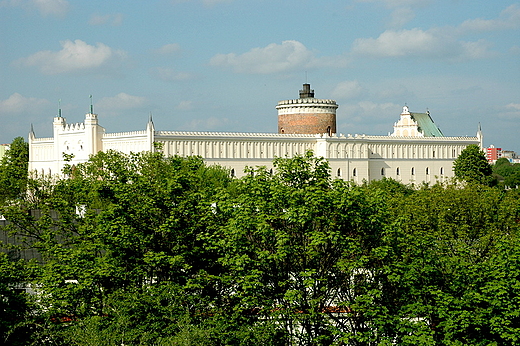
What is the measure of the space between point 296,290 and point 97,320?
496 centimetres

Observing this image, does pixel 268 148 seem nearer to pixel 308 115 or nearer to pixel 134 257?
pixel 308 115

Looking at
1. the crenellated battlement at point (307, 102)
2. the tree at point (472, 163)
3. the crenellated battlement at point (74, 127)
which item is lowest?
the tree at point (472, 163)

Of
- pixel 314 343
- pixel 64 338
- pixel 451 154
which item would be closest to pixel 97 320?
pixel 64 338

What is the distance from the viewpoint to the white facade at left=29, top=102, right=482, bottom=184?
294 feet

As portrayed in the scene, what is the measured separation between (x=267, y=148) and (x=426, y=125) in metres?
34.7

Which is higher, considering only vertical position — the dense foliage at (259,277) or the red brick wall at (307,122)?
the red brick wall at (307,122)

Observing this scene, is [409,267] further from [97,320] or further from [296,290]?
[97,320]

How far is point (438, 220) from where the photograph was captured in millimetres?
36344

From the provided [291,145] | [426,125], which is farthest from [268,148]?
[426,125]

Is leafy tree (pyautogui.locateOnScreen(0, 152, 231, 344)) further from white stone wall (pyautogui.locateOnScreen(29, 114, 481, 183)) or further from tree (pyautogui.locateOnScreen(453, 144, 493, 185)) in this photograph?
tree (pyautogui.locateOnScreen(453, 144, 493, 185))

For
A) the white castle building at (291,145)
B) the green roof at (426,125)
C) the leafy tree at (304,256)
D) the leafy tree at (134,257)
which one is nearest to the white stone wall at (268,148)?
the white castle building at (291,145)

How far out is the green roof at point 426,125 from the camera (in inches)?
4764

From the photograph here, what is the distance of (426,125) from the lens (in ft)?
400

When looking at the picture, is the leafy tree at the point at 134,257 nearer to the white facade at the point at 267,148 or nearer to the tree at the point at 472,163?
the white facade at the point at 267,148
